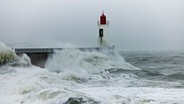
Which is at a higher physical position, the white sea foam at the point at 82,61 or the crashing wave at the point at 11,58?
the crashing wave at the point at 11,58

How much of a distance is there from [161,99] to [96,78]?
642 cm

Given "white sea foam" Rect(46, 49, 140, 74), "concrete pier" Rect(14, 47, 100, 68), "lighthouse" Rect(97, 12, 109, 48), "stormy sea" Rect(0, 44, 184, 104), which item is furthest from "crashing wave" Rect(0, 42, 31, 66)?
"lighthouse" Rect(97, 12, 109, 48)

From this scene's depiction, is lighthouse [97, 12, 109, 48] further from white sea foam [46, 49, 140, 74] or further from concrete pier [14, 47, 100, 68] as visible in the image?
concrete pier [14, 47, 100, 68]

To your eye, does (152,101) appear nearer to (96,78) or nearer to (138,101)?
(138,101)

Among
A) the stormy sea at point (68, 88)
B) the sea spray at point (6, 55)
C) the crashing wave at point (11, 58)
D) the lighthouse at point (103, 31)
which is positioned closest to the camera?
the stormy sea at point (68, 88)

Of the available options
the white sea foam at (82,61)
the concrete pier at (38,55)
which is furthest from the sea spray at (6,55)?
the white sea foam at (82,61)

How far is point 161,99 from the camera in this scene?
1089 cm

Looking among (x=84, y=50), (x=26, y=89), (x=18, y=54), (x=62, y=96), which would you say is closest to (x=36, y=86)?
(x=26, y=89)

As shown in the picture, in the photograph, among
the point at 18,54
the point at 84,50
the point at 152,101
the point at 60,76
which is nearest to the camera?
the point at 152,101

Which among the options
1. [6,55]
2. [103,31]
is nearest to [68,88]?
[6,55]

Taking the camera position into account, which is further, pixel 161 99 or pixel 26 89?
pixel 26 89

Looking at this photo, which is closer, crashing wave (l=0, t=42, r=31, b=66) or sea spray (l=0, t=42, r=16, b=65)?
crashing wave (l=0, t=42, r=31, b=66)

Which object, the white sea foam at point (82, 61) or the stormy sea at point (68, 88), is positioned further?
the white sea foam at point (82, 61)

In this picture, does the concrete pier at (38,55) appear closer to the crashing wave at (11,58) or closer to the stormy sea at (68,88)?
the stormy sea at (68,88)
